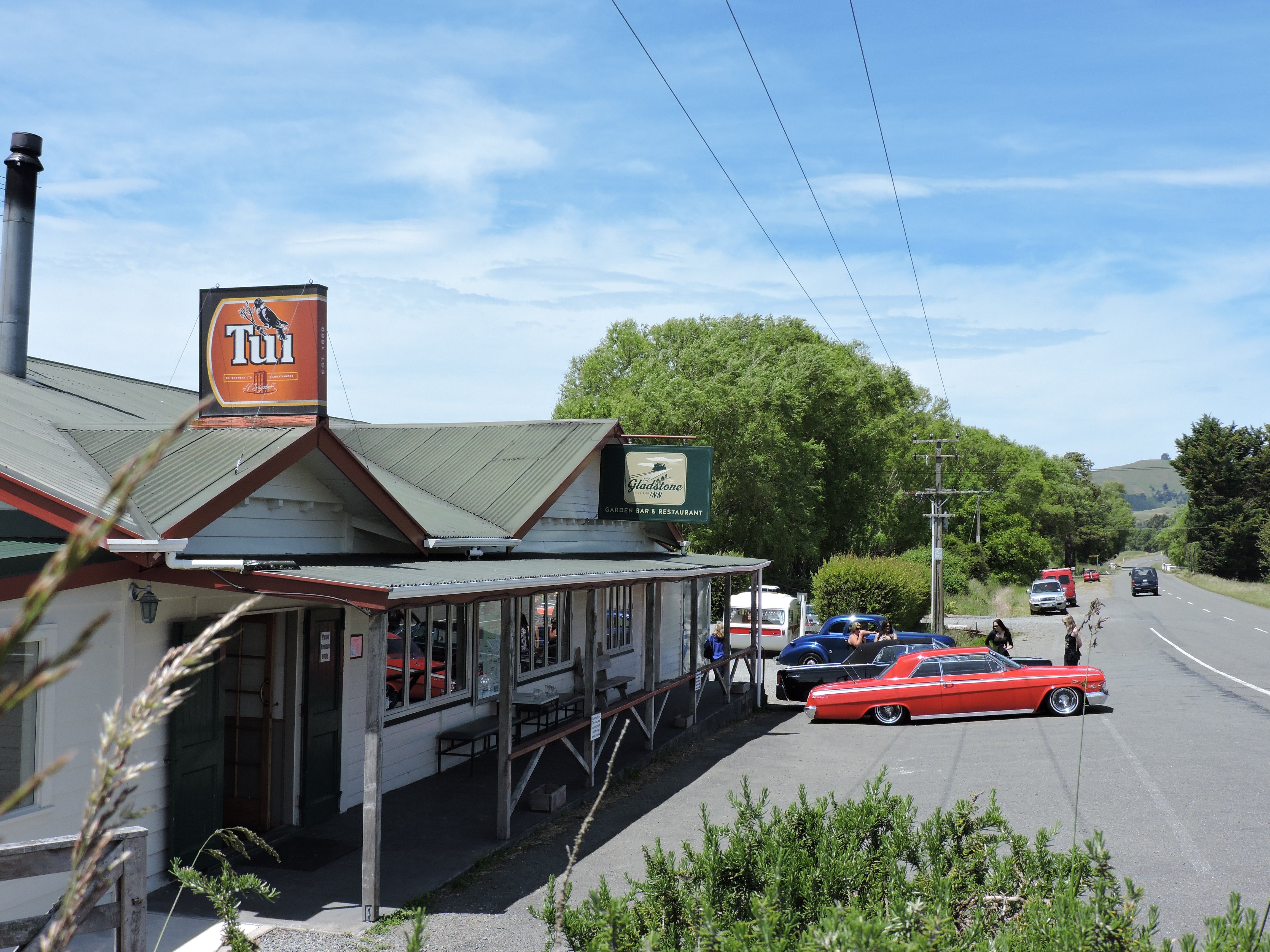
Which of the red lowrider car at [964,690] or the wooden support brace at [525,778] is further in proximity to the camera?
the red lowrider car at [964,690]

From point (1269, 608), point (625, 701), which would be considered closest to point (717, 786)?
point (625, 701)

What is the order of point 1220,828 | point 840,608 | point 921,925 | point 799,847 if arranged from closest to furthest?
1. point 921,925
2. point 799,847
3. point 1220,828
4. point 840,608

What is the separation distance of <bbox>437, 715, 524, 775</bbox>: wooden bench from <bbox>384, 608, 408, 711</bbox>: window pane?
0.98 meters

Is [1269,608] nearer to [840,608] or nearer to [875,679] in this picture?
[840,608]

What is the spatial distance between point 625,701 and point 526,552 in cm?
292

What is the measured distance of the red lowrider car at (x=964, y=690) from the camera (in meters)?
17.9

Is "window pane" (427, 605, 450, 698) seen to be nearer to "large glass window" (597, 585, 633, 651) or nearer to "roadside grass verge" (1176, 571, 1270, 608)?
"large glass window" (597, 585, 633, 651)

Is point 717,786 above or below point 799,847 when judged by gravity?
below

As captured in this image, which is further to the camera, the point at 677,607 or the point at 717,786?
the point at 677,607

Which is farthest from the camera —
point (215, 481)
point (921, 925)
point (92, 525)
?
point (215, 481)

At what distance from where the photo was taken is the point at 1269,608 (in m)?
53.2

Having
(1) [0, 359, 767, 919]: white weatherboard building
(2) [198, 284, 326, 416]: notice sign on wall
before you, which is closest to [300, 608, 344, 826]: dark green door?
(1) [0, 359, 767, 919]: white weatherboard building

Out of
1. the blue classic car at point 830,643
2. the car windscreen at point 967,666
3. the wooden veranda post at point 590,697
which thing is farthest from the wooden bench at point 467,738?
the blue classic car at point 830,643

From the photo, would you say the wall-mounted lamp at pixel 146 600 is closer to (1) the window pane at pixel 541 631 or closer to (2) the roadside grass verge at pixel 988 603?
(1) the window pane at pixel 541 631
